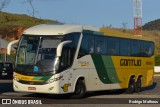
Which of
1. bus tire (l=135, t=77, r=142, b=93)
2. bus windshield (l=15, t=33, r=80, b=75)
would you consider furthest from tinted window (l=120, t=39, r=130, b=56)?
bus windshield (l=15, t=33, r=80, b=75)

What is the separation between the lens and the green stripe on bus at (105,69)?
81.8 feet

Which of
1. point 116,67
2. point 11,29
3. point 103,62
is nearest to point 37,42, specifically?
point 103,62

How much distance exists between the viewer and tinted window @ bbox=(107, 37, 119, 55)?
86.0ft

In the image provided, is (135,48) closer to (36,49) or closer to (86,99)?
(86,99)

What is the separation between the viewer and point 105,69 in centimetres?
2586

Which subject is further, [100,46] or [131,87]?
[131,87]

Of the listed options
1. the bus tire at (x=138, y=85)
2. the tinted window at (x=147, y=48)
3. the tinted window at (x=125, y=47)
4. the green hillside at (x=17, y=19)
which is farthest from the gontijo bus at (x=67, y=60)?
the green hillside at (x=17, y=19)

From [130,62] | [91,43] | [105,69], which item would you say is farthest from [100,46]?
[130,62]

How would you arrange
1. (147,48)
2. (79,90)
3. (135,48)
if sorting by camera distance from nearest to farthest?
(79,90), (135,48), (147,48)

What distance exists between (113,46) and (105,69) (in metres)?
1.46

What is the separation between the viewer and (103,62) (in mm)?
25484

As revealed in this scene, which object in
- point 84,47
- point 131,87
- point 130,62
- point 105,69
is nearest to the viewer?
point 84,47

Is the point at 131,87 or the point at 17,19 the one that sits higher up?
the point at 17,19

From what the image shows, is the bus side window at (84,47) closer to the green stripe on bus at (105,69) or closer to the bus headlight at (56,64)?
the green stripe on bus at (105,69)
